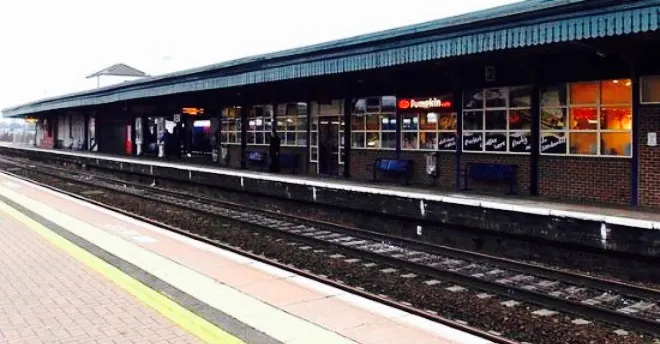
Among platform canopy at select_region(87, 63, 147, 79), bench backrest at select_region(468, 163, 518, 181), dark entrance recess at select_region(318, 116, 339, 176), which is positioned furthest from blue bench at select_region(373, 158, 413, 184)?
platform canopy at select_region(87, 63, 147, 79)

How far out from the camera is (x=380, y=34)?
14.7 metres

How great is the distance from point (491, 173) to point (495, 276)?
281 inches

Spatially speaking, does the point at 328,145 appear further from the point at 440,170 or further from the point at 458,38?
the point at 458,38

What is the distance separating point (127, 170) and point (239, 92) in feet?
24.1

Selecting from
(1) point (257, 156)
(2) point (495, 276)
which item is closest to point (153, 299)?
(2) point (495, 276)

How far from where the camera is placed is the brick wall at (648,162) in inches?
480

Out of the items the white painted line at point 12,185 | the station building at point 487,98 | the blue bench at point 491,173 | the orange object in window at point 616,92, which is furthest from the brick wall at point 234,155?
the orange object in window at point 616,92

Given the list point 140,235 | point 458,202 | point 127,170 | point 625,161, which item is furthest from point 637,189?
point 127,170

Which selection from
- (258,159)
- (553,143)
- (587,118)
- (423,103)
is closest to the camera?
(587,118)

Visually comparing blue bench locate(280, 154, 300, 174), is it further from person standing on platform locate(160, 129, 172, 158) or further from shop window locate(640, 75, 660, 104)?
person standing on platform locate(160, 129, 172, 158)

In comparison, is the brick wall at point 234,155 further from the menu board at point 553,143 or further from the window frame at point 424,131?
the menu board at point 553,143

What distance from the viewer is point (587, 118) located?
1366 cm

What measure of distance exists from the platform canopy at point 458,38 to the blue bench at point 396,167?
344cm

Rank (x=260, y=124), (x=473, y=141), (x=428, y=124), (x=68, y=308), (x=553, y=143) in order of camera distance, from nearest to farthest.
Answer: (x=68, y=308) < (x=553, y=143) < (x=473, y=141) < (x=428, y=124) < (x=260, y=124)
